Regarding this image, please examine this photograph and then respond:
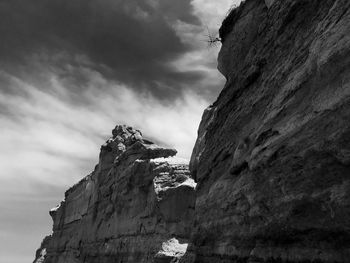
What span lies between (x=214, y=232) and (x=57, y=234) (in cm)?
5955

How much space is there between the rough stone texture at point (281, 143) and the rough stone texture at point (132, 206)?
1477 centimetres

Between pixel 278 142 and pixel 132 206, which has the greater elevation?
pixel 132 206

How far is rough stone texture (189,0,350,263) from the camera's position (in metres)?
8.63

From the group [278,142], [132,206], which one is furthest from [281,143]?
[132,206]

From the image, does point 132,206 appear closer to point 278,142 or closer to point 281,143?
point 278,142

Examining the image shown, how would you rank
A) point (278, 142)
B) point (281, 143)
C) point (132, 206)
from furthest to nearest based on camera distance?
point (132, 206) → point (278, 142) → point (281, 143)

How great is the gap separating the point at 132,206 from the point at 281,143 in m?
30.1

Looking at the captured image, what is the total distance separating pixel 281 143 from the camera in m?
10.6

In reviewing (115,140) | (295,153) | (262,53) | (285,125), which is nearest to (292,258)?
(295,153)

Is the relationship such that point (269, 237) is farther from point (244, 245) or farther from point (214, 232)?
point (214, 232)

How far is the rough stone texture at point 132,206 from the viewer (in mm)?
31984

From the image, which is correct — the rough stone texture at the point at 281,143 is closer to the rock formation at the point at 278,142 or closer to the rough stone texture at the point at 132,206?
the rock formation at the point at 278,142

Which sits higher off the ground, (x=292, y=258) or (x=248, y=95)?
(x=248, y=95)

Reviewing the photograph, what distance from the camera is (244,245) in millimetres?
12594
